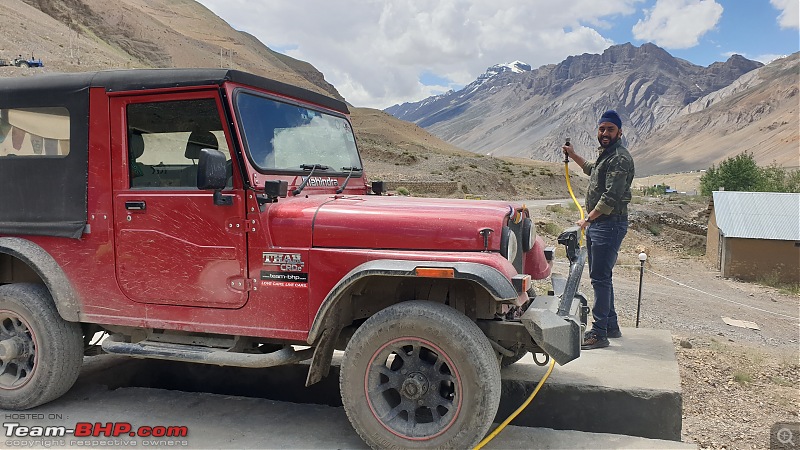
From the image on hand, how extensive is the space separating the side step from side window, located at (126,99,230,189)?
1.05 meters

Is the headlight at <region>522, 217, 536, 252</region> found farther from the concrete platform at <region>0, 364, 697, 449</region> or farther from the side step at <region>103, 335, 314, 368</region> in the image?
the side step at <region>103, 335, 314, 368</region>

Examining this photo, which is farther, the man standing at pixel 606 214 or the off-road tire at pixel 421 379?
the man standing at pixel 606 214

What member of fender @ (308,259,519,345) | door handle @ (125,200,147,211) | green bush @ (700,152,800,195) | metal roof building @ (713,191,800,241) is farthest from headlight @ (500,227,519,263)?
green bush @ (700,152,800,195)

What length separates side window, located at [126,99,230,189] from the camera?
4094mm

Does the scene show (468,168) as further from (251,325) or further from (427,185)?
(251,325)

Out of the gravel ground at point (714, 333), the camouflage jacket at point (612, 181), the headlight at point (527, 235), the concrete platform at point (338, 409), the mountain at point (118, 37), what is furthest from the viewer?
the mountain at point (118, 37)

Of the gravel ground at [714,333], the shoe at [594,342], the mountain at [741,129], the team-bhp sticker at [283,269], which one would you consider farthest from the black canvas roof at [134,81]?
the mountain at [741,129]

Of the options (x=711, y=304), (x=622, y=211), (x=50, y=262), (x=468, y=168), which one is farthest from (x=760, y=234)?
(x=468, y=168)

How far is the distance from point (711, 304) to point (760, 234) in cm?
764

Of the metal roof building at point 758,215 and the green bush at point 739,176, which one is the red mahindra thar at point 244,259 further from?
the green bush at point 739,176

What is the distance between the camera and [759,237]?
22344mm

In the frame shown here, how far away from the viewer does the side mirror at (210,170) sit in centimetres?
361

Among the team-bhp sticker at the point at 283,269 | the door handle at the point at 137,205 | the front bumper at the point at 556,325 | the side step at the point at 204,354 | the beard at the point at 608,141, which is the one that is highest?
the beard at the point at 608,141

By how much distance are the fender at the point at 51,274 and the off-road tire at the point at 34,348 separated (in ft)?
0.50
